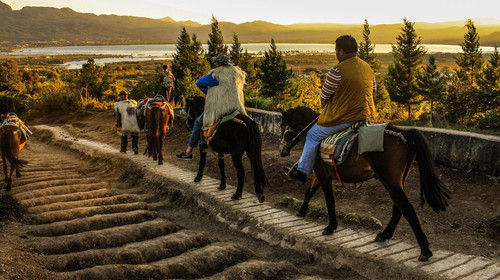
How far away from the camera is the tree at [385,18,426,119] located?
72.3 metres

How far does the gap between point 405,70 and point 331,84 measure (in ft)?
241

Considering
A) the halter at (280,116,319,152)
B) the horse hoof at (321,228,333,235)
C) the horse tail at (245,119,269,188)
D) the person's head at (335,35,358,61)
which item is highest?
the person's head at (335,35,358,61)

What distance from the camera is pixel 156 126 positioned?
11.2 meters

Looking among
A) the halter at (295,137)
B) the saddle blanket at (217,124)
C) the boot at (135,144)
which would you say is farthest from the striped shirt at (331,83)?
the boot at (135,144)

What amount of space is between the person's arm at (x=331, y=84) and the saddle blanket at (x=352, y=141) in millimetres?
481

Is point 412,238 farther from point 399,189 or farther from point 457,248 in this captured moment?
point 399,189

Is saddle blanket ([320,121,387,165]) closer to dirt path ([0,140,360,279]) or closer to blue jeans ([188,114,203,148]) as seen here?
dirt path ([0,140,360,279])

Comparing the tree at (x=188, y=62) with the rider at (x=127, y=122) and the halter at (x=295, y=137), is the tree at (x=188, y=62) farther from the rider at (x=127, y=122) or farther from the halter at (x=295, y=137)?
the halter at (x=295, y=137)

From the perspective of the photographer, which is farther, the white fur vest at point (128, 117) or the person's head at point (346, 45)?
the white fur vest at point (128, 117)

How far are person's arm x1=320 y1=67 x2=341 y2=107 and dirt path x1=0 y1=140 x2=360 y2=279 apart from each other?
2025mm

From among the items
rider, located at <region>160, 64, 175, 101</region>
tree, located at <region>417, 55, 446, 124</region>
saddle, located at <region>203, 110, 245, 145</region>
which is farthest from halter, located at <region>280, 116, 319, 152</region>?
tree, located at <region>417, 55, 446, 124</region>

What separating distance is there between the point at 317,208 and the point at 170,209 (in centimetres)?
262

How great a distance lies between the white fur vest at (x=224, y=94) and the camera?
24.7 feet

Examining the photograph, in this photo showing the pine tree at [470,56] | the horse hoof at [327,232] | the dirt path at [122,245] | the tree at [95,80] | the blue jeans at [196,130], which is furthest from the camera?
the pine tree at [470,56]
